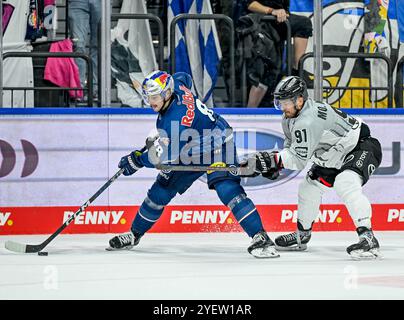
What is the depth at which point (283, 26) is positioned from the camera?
8.40 metres

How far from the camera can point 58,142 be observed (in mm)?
7852

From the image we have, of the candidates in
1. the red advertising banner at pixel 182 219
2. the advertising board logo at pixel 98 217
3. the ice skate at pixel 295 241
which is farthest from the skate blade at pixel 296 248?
the advertising board logo at pixel 98 217

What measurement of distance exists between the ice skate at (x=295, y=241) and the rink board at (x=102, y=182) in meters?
1.02

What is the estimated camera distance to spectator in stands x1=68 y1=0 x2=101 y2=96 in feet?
27.2

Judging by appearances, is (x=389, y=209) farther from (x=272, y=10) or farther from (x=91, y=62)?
(x=91, y=62)

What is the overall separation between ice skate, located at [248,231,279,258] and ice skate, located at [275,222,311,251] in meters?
0.52

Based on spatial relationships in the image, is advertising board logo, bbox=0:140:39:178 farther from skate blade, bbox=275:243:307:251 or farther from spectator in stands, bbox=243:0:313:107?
skate blade, bbox=275:243:307:251

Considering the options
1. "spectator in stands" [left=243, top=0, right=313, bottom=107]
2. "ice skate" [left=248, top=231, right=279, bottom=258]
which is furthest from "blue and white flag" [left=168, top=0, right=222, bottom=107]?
"ice skate" [left=248, top=231, right=279, bottom=258]

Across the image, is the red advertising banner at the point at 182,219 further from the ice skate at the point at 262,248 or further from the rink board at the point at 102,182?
the ice skate at the point at 262,248

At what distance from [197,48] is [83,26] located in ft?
2.91

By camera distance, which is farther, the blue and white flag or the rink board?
the blue and white flag

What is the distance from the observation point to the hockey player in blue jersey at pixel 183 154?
6.49m
